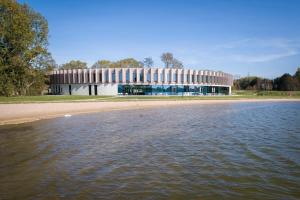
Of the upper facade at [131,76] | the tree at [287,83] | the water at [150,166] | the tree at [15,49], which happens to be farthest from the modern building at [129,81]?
the water at [150,166]

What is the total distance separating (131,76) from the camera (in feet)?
230

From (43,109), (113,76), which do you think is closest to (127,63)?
(113,76)

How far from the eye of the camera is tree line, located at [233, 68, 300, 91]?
362ft

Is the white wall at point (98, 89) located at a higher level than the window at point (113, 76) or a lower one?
lower

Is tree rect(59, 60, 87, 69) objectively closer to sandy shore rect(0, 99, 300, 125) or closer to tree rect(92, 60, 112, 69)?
tree rect(92, 60, 112, 69)

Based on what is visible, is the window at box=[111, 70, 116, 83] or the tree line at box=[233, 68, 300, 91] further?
the tree line at box=[233, 68, 300, 91]

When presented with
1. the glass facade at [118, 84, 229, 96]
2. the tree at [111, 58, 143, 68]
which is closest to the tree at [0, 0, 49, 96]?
the glass facade at [118, 84, 229, 96]

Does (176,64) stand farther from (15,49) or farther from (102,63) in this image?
(15,49)

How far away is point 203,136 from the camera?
15305 millimetres

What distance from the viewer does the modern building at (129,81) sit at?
70.1m

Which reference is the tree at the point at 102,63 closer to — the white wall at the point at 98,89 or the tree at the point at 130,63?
the tree at the point at 130,63

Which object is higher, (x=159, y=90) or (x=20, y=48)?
(x=20, y=48)

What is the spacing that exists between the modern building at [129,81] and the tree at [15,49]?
1610 cm

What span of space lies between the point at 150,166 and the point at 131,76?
201 ft
